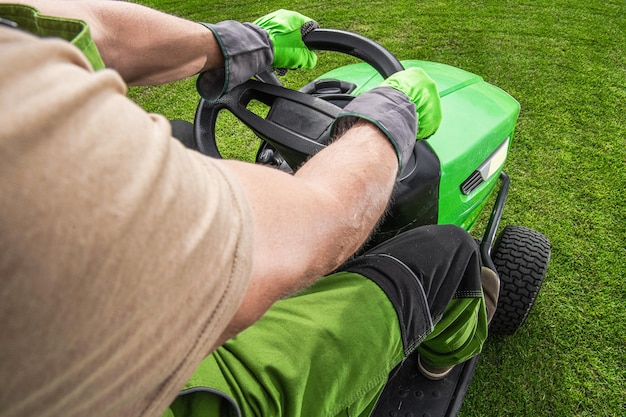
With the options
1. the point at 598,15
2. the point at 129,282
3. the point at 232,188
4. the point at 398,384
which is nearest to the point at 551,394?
the point at 398,384

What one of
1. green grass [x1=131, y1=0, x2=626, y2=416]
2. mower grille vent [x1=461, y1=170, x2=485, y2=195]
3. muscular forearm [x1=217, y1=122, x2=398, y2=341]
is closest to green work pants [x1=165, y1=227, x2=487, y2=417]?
muscular forearm [x1=217, y1=122, x2=398, y2=341]

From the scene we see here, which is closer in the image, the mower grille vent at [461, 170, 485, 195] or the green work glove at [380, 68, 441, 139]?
the green work glove at [380, 68, 441, 139]

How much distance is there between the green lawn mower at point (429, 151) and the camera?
3.89 feet

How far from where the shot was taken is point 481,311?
121 cm

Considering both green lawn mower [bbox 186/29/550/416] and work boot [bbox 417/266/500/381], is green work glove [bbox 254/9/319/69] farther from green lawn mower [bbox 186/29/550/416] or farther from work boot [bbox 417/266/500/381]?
work boot [bbox 417/266/500/381]

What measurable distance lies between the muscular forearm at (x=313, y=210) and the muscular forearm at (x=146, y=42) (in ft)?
1.65

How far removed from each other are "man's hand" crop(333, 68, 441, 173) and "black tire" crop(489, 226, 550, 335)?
0.77m

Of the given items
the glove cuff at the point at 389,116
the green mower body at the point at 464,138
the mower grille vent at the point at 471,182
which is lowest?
the mower grille vent at the point at 471,182

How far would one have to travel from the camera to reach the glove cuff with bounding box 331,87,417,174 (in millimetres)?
A: 883

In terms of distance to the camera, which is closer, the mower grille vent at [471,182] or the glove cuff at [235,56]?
the glove cuff at [235,56]

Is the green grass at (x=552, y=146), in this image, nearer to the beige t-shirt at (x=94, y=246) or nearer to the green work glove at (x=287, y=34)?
the green work glove at (x=287, y=34)

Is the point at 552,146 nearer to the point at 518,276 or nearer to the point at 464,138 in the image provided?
the point at 518,276

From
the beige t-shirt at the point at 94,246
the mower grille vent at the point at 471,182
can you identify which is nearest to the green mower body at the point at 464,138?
the mower grille vent at the point at 471,182

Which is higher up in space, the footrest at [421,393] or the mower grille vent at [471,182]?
the mower grille vent at [471,182]
